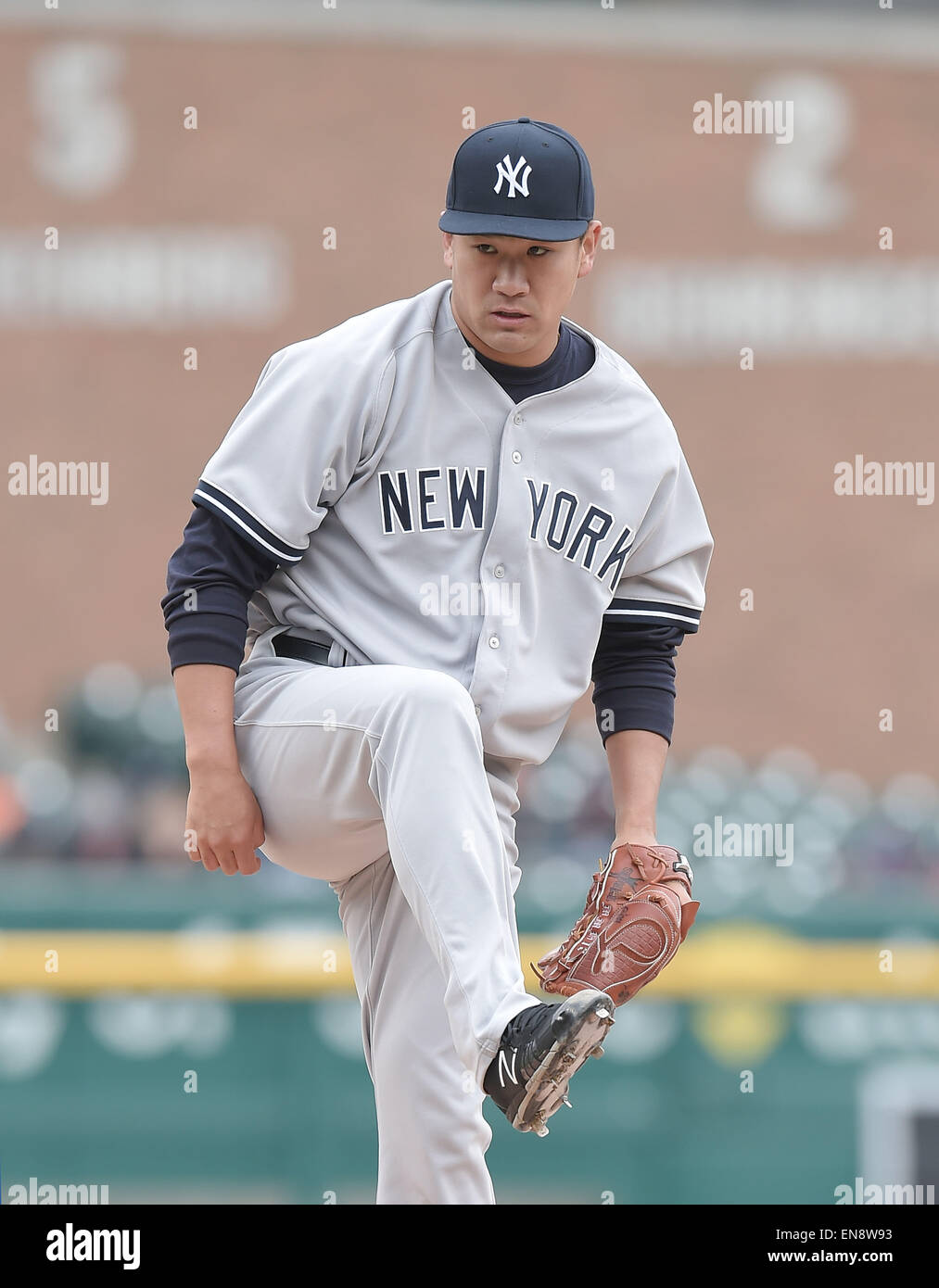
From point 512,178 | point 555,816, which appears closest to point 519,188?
point 512,178

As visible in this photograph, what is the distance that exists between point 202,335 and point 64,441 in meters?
0.82

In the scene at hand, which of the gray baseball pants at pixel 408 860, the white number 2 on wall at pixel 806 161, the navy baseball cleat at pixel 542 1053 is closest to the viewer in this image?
the navy baseball cleat at pixel 542 1053

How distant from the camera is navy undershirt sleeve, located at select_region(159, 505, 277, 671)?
1.96m

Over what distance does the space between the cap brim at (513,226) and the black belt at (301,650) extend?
0.53 metres

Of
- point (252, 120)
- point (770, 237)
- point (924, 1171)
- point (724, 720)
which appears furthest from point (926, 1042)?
point (252, 120)

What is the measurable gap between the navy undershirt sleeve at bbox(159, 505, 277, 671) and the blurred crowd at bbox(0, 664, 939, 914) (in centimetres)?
267

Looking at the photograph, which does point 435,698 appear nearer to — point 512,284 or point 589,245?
point 512,284

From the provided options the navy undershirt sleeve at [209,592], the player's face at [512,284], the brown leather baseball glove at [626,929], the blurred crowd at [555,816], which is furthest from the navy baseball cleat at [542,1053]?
the blurred crowd at [555,816]

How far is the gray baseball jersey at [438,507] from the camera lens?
2.04 metres

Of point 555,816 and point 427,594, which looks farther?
point 555,816

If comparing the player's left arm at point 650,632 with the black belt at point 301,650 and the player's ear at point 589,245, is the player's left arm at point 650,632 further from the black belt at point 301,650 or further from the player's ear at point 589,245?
the black belt at point 301,650

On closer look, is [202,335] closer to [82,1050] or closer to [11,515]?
[11,515]

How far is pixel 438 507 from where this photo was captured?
6.90ft

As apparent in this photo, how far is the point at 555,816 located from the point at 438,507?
3.54m
